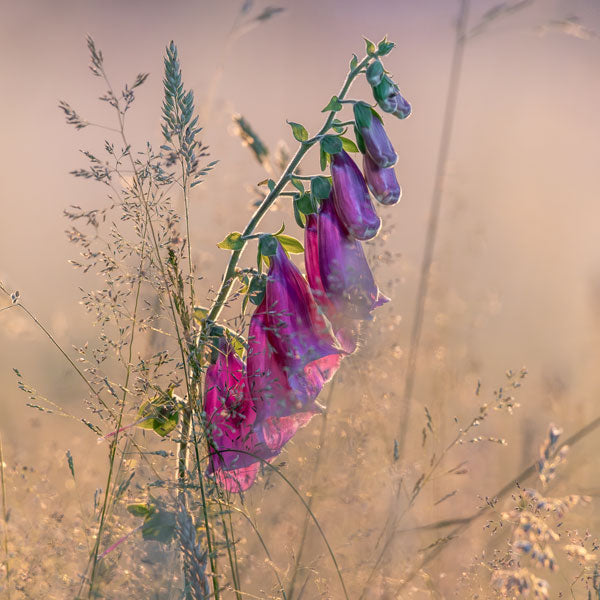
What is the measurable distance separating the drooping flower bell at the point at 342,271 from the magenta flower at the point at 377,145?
0.14 metres

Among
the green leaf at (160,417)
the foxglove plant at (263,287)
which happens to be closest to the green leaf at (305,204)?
the foxglove plant at (263,287)

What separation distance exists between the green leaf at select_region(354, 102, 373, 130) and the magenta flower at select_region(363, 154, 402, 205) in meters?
0.07

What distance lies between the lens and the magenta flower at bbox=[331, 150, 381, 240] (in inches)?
67.7

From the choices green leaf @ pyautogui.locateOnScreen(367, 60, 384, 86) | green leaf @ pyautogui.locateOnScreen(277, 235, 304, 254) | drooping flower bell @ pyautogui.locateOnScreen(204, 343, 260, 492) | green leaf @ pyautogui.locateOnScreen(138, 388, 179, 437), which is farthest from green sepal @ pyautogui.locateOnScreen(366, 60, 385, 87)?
green leaf @ pyautogui.locateOnScreen(138, 388, 179, 437)

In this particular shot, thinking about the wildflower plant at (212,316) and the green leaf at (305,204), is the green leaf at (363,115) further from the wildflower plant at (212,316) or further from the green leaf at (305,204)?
the green leaf at (305,204)

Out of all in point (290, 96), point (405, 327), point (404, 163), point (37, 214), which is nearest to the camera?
point (405, 327)

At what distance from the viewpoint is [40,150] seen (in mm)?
6676

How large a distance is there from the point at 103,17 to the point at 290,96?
10.3ft

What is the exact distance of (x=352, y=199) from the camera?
1723mm

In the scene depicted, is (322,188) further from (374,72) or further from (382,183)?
(374,72)

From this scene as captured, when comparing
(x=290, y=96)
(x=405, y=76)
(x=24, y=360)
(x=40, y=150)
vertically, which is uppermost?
(x=405, y=76)

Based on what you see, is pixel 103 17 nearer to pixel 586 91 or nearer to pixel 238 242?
pixel 586 91

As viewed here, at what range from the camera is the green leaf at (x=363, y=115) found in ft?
5.62

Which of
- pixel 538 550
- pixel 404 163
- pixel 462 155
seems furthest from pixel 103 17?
pixel 538 550
